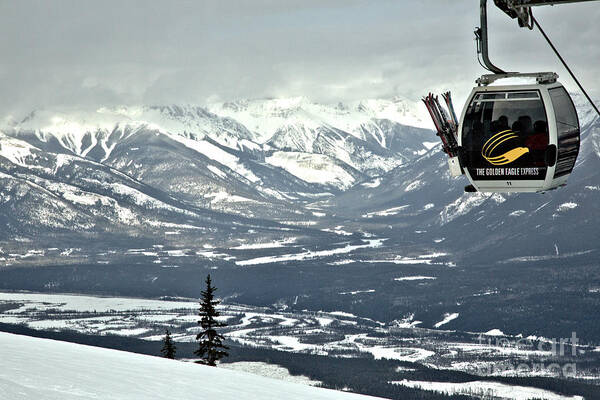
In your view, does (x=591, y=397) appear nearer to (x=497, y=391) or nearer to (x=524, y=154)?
(x=497, y=391)

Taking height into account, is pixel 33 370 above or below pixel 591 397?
above

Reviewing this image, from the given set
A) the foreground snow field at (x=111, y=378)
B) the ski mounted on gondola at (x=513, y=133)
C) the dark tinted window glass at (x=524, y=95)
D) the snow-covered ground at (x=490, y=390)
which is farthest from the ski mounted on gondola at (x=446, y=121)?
the snow-covered ground at (x=490, y=390)

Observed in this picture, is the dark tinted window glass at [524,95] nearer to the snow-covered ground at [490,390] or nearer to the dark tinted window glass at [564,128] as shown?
the dark tinted window glass at [564,128]

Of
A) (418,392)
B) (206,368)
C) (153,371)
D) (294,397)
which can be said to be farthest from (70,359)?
(418,392)

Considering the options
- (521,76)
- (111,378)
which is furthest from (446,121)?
(111,378)

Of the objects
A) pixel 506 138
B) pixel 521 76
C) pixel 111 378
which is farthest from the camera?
pixel 111 378

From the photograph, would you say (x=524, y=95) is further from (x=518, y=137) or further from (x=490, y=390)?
(x=490, y=390)

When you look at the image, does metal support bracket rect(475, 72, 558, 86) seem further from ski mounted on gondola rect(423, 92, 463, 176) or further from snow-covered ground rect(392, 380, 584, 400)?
snow-covered ground rect(392, 380, 584, 400)
